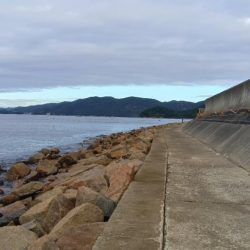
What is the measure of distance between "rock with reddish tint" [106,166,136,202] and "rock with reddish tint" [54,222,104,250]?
1.51 metres

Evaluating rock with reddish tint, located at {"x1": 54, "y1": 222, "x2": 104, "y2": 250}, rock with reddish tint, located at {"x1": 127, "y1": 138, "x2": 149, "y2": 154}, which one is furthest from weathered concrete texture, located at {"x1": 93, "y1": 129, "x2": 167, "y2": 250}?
rock with reddish tint, located at {"x1": 127, "y1": 138, "x2": 149, "y2": 154}

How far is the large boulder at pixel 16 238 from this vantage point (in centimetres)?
463

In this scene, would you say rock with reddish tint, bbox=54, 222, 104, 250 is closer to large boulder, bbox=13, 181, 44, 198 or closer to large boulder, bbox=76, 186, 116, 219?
large boulder, bbox=76, 186, 116, 219

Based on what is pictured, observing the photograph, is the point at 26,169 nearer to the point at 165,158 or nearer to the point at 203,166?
the point at 165,158

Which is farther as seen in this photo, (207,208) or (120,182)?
(120,182)

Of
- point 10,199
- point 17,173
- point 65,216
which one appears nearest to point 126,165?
point 65,216

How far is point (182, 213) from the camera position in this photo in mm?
4398

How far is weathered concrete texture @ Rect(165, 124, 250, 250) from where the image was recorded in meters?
3.57

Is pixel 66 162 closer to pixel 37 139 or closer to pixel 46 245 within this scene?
pixel 46 245

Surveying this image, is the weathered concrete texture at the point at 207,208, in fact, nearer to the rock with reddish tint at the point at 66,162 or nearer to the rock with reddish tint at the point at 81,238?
the rock with reddish tint at the point at 81,238

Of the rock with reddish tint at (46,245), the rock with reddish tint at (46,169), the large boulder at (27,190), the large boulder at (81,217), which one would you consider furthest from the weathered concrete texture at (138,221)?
the rock with reddish tint at (46,169)

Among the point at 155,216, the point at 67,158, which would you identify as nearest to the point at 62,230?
the point at 155,216

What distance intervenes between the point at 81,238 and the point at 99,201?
1398 millimetres

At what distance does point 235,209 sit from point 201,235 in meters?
1.07
